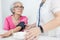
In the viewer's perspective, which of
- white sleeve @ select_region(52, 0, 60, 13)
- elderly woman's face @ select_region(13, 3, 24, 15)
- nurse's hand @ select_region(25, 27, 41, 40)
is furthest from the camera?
elderly woman's face @ select_region(13, 3, 24, 15)

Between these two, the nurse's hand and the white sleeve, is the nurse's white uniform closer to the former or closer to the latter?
the white sleeve

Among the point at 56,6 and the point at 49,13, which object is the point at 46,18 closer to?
the point at 49,13

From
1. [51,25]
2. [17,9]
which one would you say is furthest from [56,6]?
[17,9]

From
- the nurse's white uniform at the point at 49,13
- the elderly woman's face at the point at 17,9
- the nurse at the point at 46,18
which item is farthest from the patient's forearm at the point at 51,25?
the elderly woman's face at the point at 17,9

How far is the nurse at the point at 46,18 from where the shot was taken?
79 cm

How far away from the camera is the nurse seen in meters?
0.79

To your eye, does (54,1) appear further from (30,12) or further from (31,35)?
(30,12)

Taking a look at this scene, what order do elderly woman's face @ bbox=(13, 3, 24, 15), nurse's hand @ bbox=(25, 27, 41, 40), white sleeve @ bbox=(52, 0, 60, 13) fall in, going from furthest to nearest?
elderly woman's face @ bbox=(13, 3, 24, 15)
white sleeve @ bbox=(52, 0, 60, 13)
nurse's hand @ bbox=(25, 27, 41, 40)

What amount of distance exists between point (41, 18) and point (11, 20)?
1.82 ft

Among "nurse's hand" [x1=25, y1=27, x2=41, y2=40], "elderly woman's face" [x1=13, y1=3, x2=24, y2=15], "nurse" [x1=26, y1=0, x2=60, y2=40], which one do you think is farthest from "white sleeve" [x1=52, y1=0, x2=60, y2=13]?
"elderly woman's face" [x1=13, y1=3, x2=24, y2=15]

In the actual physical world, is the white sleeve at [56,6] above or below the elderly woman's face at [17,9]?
above

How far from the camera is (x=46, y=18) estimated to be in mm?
1162

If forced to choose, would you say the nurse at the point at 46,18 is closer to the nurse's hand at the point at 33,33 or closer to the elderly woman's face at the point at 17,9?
the nurse's hand at the point at 33,33

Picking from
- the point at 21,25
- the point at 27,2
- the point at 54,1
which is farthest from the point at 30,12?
the point at 54,1
